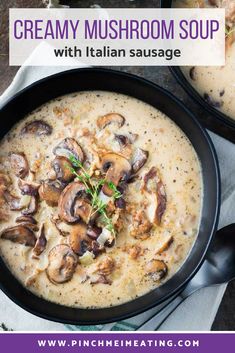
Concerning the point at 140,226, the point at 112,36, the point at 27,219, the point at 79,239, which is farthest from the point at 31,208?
the point at 112,36

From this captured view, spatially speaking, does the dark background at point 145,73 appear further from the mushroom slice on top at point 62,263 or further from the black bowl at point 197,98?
the mushroom slice on top at point 62,263

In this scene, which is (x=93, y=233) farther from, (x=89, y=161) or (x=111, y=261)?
(x=89, y=161)

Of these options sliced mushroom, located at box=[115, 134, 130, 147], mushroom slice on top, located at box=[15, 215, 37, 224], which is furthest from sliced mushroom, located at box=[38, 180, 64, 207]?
sliced mushroom, located at box=[115, 134, 130, 147]

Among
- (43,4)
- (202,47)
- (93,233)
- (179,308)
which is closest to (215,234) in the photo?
(179,308)

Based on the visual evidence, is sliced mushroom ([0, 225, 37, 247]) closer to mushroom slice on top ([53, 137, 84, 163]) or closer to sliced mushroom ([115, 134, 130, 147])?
mushroom slice on top ([53, 137, 84, 163])

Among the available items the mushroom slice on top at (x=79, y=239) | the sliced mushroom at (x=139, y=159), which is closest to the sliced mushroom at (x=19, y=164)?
the mushroom slice on top at (x=79, y=239)
